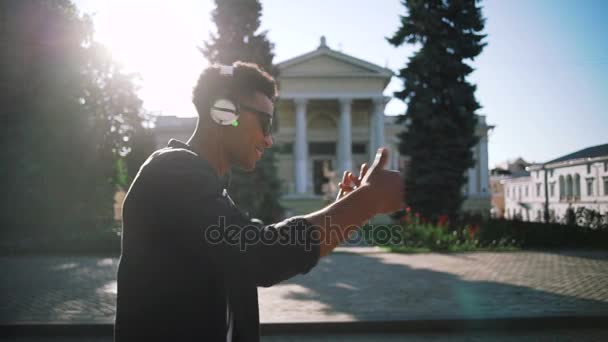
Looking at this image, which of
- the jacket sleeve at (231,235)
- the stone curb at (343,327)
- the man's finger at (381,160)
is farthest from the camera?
the stone curb at (343,327)

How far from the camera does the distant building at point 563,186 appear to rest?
29.3 feet

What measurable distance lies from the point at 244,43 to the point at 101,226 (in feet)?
32.3

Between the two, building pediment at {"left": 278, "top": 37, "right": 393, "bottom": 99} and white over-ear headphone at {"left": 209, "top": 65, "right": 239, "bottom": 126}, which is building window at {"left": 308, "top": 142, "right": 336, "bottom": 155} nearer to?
building pediment at {"left": 278, "top": 37, "right": 393, "bottom": 99}

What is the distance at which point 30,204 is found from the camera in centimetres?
1501

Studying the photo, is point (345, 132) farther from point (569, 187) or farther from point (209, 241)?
point (209, 241)

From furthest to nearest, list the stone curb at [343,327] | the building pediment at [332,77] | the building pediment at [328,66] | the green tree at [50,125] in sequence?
the building pediment at [332,77] < the building pediment at [328,66] < the green tree at [50,125] < the stone curb at [343,327]

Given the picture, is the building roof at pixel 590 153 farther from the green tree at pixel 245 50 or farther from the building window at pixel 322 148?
the building window at pixel 322 148

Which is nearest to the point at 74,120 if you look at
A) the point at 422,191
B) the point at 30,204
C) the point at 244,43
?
the point at 30,204

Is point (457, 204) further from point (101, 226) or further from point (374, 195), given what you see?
point (374, 195)

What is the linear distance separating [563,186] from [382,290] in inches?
330

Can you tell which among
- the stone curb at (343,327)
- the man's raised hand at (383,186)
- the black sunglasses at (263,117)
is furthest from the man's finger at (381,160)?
the stone curb at (343,327)

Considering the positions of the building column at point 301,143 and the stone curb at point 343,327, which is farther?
the building column at point 301,143

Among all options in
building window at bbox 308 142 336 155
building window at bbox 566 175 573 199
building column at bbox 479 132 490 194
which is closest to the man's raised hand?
building window at bbox 566 175 573 199

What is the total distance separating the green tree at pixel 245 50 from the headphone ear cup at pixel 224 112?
17.6 metres
